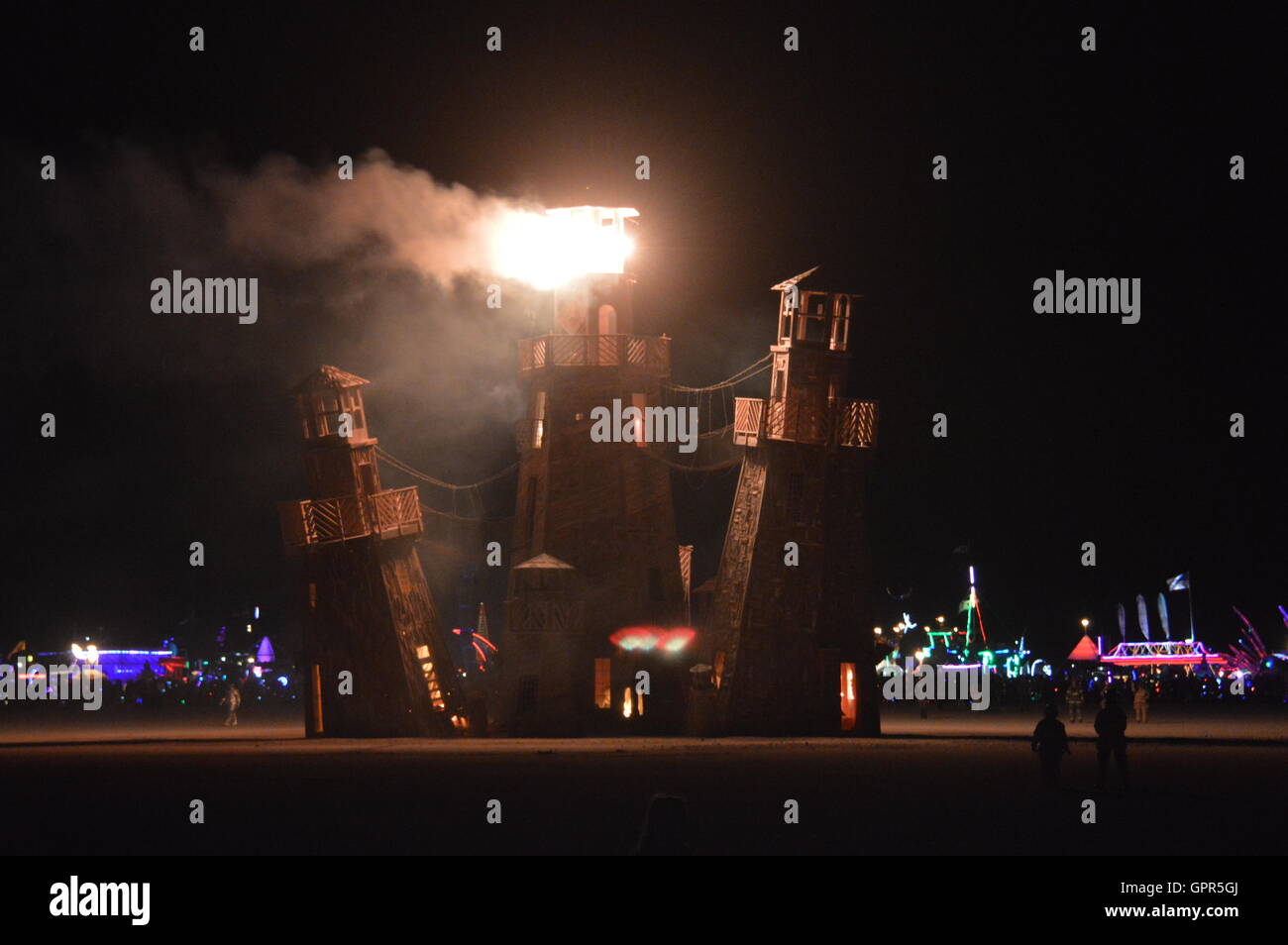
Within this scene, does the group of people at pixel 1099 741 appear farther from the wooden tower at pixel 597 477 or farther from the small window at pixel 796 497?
the wooden tower at pixel 597 477

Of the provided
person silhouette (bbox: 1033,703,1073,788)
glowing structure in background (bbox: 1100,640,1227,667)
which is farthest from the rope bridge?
glowing structure in background (bbox: 1100,640,1227,667)

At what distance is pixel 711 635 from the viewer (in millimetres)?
52000

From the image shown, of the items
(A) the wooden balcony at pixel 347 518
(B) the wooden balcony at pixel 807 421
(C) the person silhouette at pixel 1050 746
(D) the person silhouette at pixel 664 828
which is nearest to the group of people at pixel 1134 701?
(B) the wooden balcony at pixel 807 421

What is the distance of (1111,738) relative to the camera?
2883 cm

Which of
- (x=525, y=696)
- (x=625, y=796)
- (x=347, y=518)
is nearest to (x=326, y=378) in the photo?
(x=347, y=518)

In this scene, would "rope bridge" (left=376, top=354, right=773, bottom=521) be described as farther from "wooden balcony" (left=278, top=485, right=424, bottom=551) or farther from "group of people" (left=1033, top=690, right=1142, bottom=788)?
"group of people" (left=1033, top=690, right=1142, bottom=788)

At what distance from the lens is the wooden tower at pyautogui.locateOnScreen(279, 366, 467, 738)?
51.0m

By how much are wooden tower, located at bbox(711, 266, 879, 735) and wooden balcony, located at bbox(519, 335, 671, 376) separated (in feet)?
12.2

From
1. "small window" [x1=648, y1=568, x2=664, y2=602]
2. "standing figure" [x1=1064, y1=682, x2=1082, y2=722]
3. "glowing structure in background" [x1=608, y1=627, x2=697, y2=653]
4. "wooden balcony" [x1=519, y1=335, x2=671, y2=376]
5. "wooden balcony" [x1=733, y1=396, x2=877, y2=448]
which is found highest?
"wooden balcony" [x1=519, y1=335, x2=671, y2=376]

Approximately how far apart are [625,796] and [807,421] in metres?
24.2

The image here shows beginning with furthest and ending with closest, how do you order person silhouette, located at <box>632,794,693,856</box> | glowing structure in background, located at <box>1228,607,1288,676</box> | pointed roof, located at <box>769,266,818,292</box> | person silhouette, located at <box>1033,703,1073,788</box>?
glowing structure in background, located at <box>1228,607,1288,676</box> < pointed roof, located at <box>769,266,818,292</box> < person silhouette, located at <box>1033,703,1073,788</box> < person silhouette, located at <box>632,794,693,856</box>

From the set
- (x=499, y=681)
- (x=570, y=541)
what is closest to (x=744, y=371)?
(x=570, y=541)
